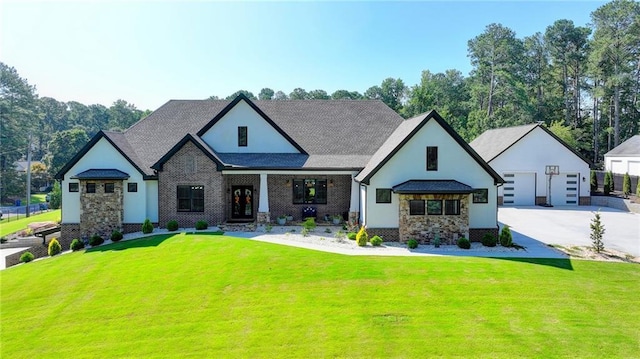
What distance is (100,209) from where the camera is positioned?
20.5 meters

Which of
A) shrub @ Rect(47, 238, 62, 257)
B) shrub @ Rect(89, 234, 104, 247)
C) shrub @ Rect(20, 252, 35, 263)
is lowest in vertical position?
shrub @ Rect(20, 252, 35, 263)

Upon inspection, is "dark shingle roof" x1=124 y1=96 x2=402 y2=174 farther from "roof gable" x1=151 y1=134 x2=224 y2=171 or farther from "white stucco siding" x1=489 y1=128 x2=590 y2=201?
"white stucco siding" x1=489 y1=128 x2=590 y2=201

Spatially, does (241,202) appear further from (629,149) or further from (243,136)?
(629,149)

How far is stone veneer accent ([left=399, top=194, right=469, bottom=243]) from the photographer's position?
17.6 metres

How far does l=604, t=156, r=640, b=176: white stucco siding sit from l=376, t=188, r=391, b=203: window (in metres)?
33.4

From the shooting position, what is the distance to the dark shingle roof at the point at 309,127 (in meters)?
23.2

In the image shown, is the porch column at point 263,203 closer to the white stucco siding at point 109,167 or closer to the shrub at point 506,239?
the white stucco siding at point 109,167

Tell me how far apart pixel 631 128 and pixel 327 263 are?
2354 inches

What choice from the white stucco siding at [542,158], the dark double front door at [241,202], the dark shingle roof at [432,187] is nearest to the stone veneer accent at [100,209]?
the dark double front door at [241,202]

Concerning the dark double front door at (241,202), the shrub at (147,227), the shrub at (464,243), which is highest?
the dark double front door at (241,202)

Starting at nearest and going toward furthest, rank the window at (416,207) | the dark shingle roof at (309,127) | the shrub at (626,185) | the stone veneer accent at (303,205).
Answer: the window at (416,207), the stone veneer accent at (303,205), the dark shingle roof at (309,127), the shrub at (626,185)

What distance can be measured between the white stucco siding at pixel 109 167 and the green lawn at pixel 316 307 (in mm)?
5623

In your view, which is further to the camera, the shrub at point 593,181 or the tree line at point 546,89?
the tree line at point 546,89

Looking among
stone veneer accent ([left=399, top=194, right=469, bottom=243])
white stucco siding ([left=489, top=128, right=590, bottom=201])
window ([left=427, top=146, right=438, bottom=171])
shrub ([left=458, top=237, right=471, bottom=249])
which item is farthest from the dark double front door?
white stucco siding ([left=489, top=128, right=590, bottom=201])
